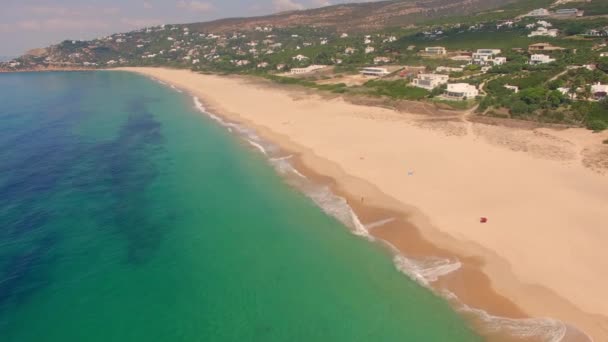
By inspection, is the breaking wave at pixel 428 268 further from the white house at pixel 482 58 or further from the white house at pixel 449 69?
the white house at pixel 482 58

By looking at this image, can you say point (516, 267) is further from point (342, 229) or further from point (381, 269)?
point (342, 229)

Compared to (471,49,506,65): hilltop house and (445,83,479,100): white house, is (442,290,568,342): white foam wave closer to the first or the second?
(445,83,479,100): white house

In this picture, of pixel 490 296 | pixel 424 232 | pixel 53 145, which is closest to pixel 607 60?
pixel 424 232

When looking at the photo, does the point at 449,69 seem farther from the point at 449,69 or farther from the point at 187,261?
the point at 187,261

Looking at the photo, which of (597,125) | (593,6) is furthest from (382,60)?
(593,6)

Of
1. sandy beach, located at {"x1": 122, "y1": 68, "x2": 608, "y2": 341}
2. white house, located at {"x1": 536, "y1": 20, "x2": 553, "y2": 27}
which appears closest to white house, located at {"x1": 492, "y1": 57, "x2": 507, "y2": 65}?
sandy beach, located at {"x1": 122, "y1": 68, "x2": 608, "y2": 341}

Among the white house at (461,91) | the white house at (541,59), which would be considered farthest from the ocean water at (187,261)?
the white house at (541,59)
